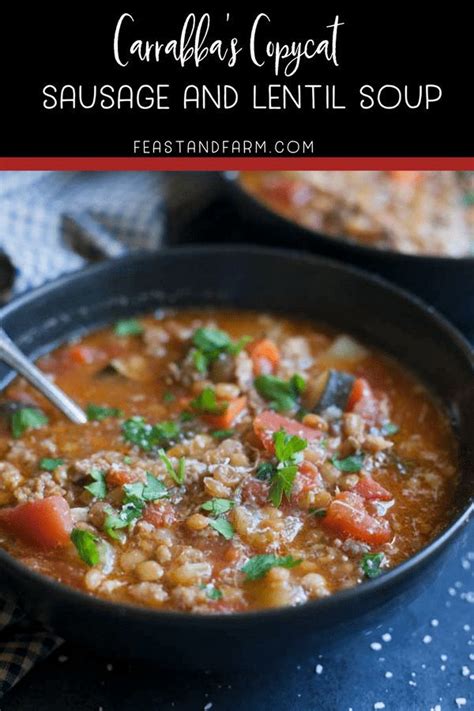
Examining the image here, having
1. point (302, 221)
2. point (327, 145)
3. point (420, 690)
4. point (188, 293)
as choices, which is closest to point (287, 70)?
point (327, 145)

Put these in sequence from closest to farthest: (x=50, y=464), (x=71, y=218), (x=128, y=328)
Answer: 1. (x=50, y=464)
2. (x=128, y=328)
3. (x=71, y=218)

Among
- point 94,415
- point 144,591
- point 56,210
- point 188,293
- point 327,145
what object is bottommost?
point 144,591

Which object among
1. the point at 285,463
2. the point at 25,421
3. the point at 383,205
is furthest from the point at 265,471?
the point at 383,205

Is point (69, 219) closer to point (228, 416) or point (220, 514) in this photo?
point (228, 416)

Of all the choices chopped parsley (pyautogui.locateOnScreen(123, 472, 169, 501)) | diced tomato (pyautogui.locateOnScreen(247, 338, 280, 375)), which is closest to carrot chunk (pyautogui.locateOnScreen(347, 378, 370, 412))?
diced tomato (pyautogui.locateOnScreen(247, 338, 280, 375))

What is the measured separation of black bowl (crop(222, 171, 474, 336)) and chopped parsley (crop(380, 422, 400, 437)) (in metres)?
0.99

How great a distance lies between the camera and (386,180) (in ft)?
20.3

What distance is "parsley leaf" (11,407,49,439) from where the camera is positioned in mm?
4133

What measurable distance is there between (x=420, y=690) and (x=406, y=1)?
259 cm

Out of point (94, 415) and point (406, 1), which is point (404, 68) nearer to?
point (406, 1)

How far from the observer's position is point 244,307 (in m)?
4.97

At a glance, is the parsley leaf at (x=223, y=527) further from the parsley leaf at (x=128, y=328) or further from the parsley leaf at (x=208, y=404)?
the parsley leaf at (x=128, y=328)

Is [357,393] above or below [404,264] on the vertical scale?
below

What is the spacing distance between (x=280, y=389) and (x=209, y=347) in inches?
16.6
